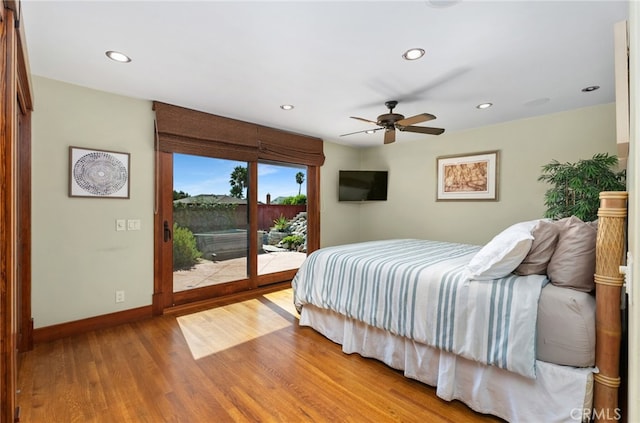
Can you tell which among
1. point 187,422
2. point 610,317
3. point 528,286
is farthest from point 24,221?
point 610,317

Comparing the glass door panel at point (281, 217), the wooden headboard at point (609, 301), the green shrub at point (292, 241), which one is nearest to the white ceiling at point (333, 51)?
the wooden headboard at point (609, 301)

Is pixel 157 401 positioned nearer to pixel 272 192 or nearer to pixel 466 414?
pixel 466 414

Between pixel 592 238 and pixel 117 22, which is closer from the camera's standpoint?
pixel 592 238

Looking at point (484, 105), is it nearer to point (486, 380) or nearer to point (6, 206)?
point (486, 380)

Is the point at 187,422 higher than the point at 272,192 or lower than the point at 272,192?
lower

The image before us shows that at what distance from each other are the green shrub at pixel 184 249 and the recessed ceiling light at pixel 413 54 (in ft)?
10.1

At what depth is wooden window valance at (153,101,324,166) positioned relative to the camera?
336 cm

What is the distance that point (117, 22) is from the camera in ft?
6.18

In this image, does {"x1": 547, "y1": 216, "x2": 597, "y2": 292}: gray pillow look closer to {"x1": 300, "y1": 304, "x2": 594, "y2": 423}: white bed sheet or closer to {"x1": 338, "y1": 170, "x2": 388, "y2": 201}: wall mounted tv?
{"x1": 300, "y1": 304, "x2": 594, "y2": 423}: white bed sheet

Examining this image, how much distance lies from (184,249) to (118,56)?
7.09 ft

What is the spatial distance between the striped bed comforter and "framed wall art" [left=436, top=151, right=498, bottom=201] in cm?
176

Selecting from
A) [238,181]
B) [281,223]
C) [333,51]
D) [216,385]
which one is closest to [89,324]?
[216,385]

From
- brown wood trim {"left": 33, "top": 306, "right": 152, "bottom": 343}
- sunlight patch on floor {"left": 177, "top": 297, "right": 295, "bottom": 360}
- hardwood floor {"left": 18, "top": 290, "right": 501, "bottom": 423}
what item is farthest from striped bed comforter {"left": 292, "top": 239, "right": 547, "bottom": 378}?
brown wood trim {"left": 33, "top": 306, "right": 152, "bottom": 343}

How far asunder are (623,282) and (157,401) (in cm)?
272
